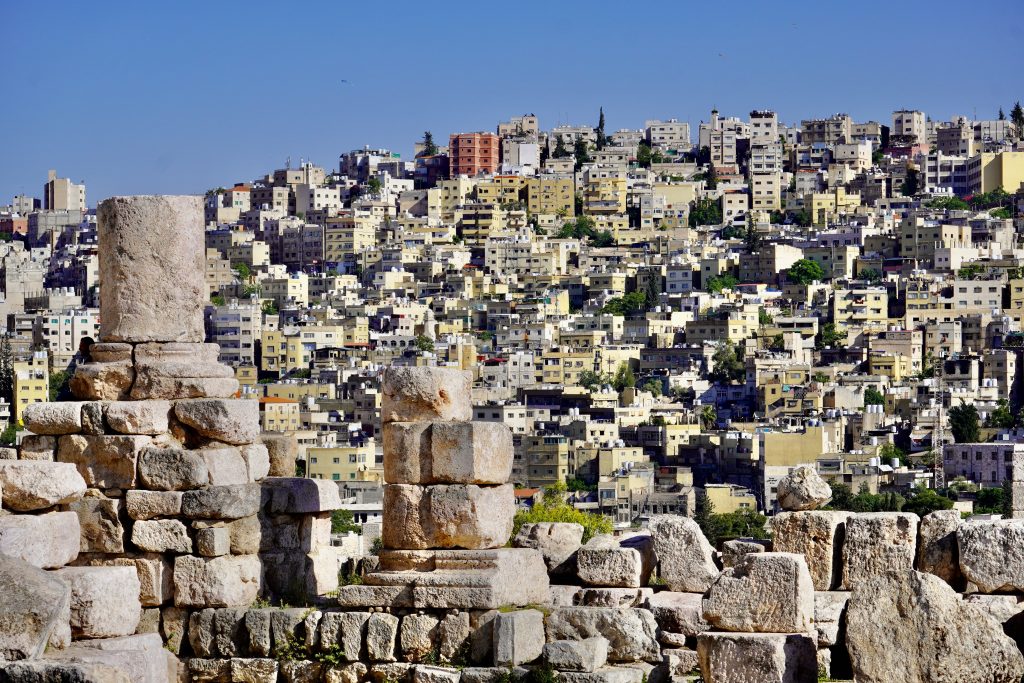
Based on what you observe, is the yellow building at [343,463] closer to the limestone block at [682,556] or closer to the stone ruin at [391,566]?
the stone ruin at [391,566]

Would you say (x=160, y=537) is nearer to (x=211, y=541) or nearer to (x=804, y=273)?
(x=211, y=541)

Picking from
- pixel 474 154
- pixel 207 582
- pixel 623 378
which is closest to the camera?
pixel 207 582

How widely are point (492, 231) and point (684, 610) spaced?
140 metres

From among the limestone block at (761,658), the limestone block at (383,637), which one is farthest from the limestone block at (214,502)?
the limestone block at (761,658)

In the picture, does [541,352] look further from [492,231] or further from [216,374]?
[216,374]

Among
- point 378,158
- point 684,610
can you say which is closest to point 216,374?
point 684,610

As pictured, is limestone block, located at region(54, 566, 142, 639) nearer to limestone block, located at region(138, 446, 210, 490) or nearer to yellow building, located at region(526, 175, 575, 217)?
limestone block, located at region(138, 446, 210, 490)

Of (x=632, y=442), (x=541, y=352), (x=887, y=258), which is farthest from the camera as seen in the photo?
(x=887, y=258)

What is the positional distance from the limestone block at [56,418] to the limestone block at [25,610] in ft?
9.65

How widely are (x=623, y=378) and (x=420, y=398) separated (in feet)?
328

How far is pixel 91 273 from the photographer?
137500 mm

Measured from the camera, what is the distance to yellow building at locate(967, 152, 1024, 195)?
160000 mm

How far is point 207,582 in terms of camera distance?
14.4m

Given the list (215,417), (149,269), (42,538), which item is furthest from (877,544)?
(149,269)
